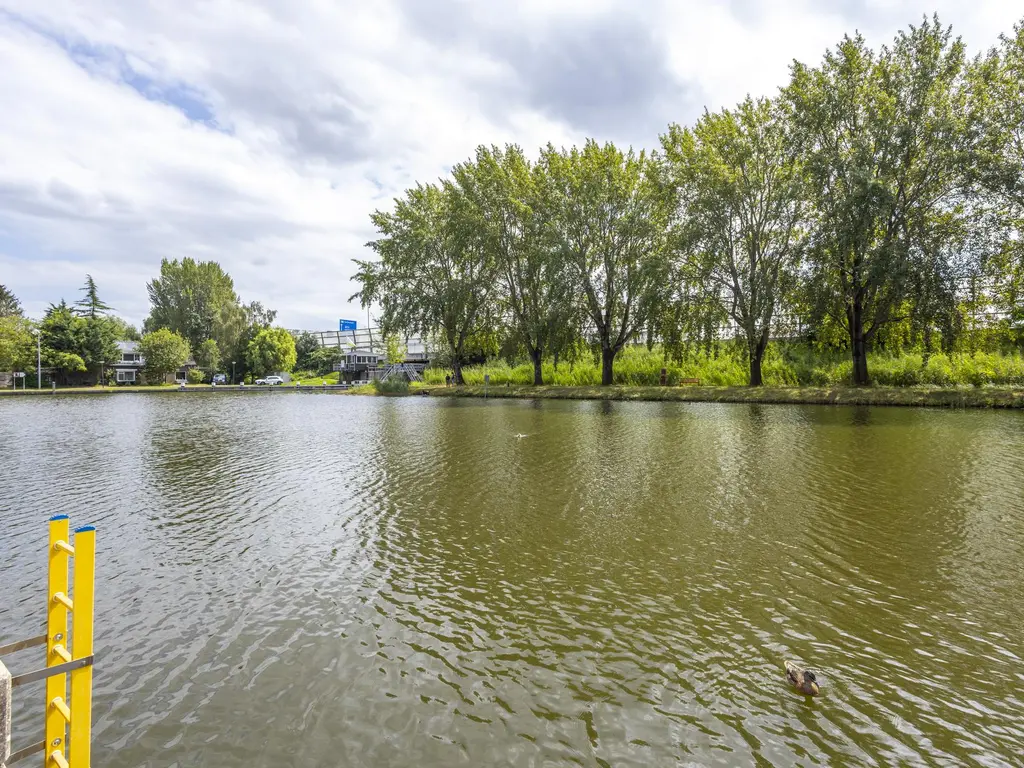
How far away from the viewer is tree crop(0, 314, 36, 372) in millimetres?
63219

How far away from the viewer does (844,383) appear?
31.8 meters

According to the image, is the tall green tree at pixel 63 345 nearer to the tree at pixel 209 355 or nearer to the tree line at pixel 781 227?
the tree at pixel 209 355

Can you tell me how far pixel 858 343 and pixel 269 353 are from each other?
78901mm

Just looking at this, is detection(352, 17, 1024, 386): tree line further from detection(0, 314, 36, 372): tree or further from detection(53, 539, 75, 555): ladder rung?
detection(0, 314, 36, 372): tree

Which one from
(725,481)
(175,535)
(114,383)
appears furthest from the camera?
(114,383)

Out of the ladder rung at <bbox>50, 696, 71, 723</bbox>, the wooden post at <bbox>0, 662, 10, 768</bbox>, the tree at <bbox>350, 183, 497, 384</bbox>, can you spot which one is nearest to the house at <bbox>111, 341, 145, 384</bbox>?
the tree at <bbox>350, 183, 497, 384</bbox>

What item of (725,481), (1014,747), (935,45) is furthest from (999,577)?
(935,45)

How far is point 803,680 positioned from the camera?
436 cm

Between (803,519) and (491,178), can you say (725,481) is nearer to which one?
(803,519)

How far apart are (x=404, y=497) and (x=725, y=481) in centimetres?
709

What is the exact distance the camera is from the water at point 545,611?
3.96 meters

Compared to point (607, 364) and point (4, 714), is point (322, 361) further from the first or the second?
point (4, 714)

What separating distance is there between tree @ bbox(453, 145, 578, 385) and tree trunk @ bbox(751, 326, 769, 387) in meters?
12.3

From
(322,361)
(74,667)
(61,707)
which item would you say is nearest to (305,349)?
(322,361)
